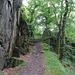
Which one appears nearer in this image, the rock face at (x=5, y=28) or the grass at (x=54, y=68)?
the rock face at (x=5, y=28)

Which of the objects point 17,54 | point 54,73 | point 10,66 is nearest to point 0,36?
point 10,66

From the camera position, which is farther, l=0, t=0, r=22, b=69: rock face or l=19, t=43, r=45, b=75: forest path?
l=19, t=43, r=45, b=75: forest path

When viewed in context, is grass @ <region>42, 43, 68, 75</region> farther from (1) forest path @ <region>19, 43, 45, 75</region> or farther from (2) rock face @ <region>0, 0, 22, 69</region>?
(2) rock face @ <region>0, 0, 22, 69</region>

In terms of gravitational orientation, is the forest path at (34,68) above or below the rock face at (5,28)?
below

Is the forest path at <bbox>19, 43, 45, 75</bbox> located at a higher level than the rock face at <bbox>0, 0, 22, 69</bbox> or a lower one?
lower

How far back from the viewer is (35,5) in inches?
769

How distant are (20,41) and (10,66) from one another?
13.7 feet

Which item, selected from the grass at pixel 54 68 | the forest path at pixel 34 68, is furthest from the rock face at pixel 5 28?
the grass at pixel 54 68

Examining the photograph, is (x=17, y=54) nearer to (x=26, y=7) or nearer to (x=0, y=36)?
(x=0, y=36)

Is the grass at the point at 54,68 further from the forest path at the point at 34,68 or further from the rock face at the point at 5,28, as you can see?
the rock face at the point at 5,28

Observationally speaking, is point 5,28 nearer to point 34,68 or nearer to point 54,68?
point 34,68

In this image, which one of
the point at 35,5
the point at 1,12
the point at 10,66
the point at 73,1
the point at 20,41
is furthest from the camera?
the point at 35,5

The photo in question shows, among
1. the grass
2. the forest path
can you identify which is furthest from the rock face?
the grass

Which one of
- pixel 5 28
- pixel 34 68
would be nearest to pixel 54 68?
pixel 34 68
